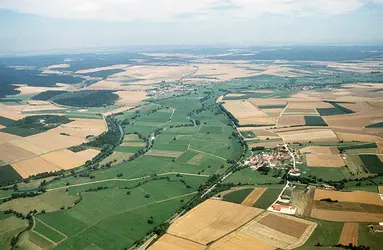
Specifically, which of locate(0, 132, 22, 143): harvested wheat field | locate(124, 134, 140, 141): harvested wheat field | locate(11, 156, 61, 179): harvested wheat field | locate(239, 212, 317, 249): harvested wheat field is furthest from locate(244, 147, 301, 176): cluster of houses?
locate(0, 132, 22, 143): harvested wheat field

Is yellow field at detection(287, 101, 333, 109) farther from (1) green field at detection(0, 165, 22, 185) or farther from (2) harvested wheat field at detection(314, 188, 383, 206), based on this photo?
(1) green field at detection(0, 165, 22, 185)

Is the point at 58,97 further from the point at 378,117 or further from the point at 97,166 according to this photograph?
the point at 378,117

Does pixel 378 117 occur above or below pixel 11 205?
above

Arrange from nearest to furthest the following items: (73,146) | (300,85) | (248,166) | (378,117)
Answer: (248,166) → (73,146) → (378,117) → (300,85)

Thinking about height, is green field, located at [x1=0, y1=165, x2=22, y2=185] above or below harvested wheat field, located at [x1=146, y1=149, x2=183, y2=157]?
below

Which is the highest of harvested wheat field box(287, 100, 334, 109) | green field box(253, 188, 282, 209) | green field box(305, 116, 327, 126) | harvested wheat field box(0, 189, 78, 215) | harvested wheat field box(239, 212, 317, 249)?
harvested wheat field box(287, 100, 334, 109)

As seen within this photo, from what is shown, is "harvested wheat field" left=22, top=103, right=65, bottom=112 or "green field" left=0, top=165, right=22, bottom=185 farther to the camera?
"harvested wheat field" left=22, top=103, right=65, bottom=112

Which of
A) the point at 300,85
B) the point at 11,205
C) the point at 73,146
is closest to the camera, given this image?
the point at 11,205

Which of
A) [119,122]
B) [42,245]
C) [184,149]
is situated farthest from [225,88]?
[42,245]
